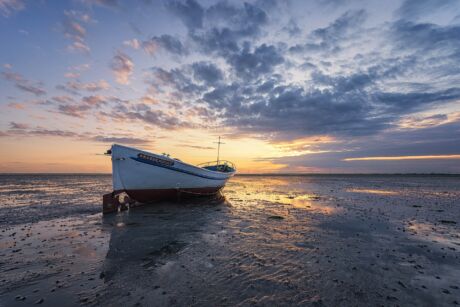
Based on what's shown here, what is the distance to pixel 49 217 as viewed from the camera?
48.4 feet

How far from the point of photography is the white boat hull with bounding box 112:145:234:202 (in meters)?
18.1

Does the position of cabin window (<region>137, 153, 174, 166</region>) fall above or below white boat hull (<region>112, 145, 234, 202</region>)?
above

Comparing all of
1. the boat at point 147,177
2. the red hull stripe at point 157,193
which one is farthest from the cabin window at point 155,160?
the red hull stripe at point 157,193

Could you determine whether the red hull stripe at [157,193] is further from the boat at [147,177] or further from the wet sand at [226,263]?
the wet sand at [226,263]

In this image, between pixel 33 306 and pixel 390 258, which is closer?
pixel 33 306

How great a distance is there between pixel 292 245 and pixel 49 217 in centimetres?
1469

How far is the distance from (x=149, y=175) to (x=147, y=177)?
0.80 feet

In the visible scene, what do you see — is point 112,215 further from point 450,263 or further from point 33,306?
point 450,263

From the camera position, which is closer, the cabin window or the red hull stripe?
the cabin window

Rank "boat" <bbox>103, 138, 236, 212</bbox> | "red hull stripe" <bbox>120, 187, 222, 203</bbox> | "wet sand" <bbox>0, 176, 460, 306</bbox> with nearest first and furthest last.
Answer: "wet sand" <bbox>0, 176, 460, 306</bbox>, "boat" <bbox>103, 138, 236, 212</bbox>, "red hull stripe" <bbox>120, 187, 222, 203</bbox>

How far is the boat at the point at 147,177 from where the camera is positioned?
18.0 meters

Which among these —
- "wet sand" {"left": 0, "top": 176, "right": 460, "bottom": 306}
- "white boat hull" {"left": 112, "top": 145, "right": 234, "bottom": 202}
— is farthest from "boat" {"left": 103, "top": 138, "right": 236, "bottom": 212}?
"wet sand" {"left": 0, "top": 176, "right": 460, "bottom": 306}

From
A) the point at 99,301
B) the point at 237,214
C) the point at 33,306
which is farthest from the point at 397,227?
the point at 33,306

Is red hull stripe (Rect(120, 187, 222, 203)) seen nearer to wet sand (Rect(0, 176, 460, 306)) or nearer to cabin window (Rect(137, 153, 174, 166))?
cabin window (Rect(137, 153, 174, 166))
